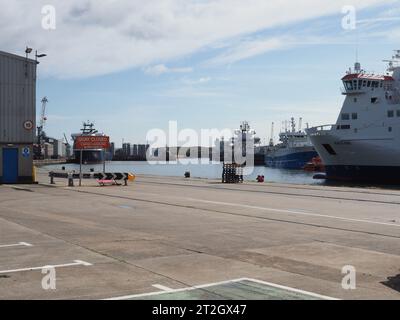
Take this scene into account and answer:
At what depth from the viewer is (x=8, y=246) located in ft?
33.8

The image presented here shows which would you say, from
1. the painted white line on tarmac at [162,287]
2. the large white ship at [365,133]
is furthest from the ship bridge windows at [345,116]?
the painted white line on tarmac at [162,287]

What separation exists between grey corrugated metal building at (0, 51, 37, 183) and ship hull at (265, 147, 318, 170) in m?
94.2

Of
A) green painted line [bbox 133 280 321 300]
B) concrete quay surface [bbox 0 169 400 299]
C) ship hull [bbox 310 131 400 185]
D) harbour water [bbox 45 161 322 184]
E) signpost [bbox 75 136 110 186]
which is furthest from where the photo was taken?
harbour water [bbox 45 161 322 184]

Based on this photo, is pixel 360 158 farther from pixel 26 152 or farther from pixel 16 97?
pixel 16 97

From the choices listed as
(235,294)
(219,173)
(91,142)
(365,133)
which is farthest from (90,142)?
(219,173)

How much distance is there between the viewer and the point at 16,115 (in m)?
32.0

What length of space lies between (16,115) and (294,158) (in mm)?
101126

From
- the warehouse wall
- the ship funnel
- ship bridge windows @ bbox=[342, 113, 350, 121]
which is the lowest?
the warehouse wall

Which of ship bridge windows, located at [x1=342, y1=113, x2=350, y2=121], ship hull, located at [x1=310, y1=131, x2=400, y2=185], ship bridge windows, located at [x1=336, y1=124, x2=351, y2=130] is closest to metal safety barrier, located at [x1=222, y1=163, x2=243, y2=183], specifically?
ship hull, located at [x1=310, y1=131, x2=400, y2=185]

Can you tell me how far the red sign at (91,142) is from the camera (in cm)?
3434

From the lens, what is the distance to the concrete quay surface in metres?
7.26

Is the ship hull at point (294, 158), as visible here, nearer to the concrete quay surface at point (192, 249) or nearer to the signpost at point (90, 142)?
the signpost at point (90, 142)

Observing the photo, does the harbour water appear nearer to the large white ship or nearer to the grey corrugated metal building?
the large white ship
